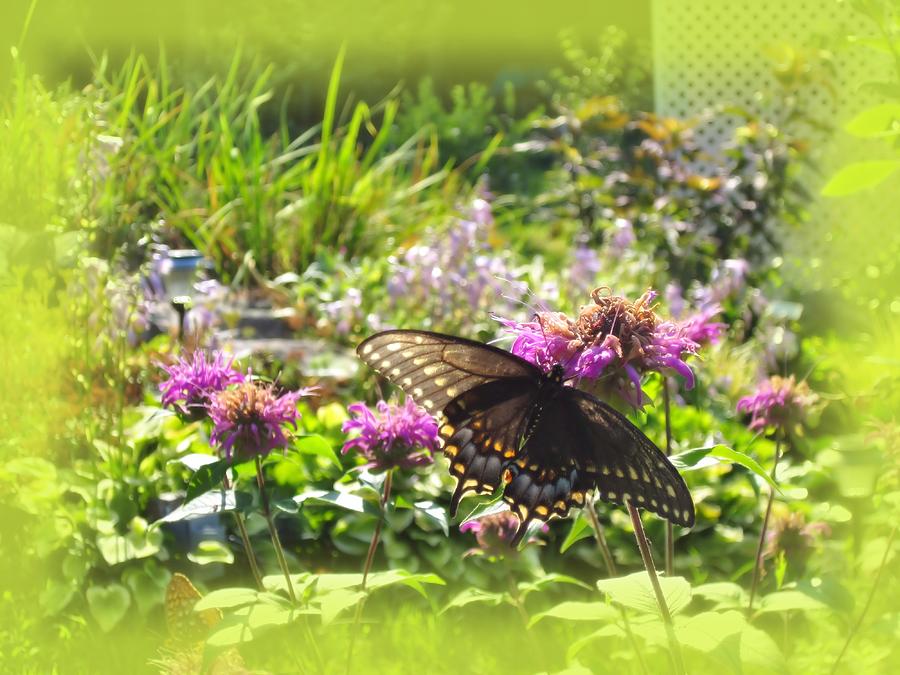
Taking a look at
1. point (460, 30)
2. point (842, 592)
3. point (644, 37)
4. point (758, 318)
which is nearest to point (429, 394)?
point (842, 592)

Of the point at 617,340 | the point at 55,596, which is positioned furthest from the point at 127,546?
the point at 617,340

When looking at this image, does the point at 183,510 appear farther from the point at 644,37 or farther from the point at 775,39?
the point at 644,37

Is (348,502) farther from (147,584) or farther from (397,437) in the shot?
(147,584)

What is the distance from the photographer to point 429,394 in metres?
1.70

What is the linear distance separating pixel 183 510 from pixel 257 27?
12.6 meters

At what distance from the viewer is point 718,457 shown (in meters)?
1.47

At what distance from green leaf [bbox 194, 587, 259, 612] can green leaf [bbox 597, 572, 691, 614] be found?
0.58 m

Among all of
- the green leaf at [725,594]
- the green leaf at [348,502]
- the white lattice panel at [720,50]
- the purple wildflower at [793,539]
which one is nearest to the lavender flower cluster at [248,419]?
the green leaf at [348,502]

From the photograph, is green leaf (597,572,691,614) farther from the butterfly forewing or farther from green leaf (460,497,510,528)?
the butterfly forewing

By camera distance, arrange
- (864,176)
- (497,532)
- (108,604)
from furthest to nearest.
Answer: (108,604)
(497,532)
(864,176)

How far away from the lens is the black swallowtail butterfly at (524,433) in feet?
4.80

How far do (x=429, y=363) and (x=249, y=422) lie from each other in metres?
0.35

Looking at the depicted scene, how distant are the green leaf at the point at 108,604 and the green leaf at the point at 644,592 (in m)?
1.76

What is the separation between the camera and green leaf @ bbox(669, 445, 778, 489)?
4.43 ft
